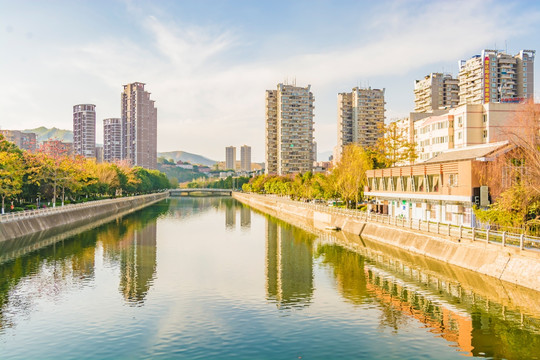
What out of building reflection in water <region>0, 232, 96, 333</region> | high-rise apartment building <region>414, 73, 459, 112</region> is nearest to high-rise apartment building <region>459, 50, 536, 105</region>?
high-rise apartment building <region>414, 73, 459, 112</region>

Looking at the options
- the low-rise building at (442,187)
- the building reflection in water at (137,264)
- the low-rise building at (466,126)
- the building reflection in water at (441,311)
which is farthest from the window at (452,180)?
the low-rise building at (466,126)

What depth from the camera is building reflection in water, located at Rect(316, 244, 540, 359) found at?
69.5ft

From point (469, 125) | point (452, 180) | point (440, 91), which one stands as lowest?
point (452, 180)

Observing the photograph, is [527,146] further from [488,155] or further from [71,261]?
[71,261]

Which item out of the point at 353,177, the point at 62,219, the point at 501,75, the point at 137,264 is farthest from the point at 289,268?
the point at 501,75

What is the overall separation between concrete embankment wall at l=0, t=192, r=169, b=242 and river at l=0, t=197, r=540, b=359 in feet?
23.1

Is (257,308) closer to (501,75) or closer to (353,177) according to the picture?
(353,177)

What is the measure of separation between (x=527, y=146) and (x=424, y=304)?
15.9m

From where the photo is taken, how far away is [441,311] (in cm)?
2612

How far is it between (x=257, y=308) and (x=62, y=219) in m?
54.6

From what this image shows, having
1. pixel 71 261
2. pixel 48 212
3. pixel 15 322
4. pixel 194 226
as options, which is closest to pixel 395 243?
pixel 71 261

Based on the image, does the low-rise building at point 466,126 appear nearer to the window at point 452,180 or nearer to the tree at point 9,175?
the window at point 452,180

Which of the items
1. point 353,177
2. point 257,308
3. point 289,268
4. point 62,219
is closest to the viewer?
point 257,308

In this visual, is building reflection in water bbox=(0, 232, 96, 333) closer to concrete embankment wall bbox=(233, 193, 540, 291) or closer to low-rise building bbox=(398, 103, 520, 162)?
concrete embankment wall bbox=(233, 193, 540, 291)
